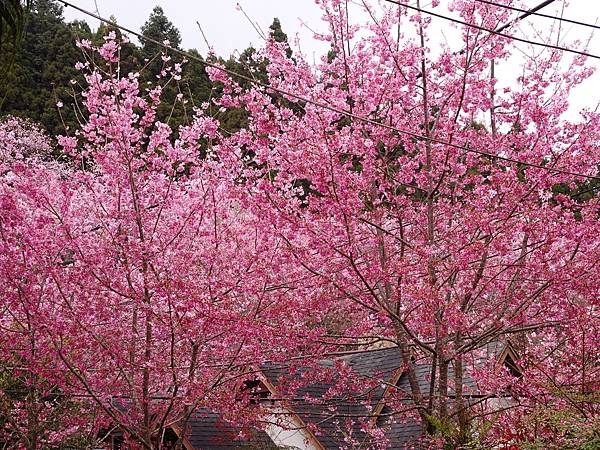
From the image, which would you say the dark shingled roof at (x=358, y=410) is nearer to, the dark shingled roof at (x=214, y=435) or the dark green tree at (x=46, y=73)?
the dark shingled roof at (x=214, y=435)

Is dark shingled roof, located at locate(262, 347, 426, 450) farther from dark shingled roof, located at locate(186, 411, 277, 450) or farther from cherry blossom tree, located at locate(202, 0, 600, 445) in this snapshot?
cherry blossom tree, located at locate(202, 0, 600, 445)

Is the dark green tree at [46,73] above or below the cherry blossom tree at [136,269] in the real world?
above

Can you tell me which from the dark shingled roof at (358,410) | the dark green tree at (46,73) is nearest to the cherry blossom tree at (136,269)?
the dark shingled roof at (358,410)

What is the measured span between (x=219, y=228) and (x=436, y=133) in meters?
2.77

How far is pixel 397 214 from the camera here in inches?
323

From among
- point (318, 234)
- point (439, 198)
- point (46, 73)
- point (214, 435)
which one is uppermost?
point (46, 73)

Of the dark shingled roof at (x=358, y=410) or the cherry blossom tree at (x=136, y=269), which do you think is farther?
the dark shingled roof at (x=358, y=410)

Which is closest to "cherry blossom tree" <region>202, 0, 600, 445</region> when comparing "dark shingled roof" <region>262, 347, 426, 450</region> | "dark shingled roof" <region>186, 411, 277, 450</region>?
"dark shingled roof" <region>262, 347, 426, 450</region>

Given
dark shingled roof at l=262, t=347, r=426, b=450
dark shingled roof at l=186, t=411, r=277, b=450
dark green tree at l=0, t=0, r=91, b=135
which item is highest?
dark green tree at l=0, t=0, r=91, b=135

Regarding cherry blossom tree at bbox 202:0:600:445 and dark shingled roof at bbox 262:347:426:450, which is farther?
dark shingled roof at bbox 262:347:426:450

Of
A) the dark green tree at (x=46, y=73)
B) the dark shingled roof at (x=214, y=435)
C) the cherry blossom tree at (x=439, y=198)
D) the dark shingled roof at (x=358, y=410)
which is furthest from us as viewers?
the dark green tree at (x=46, y=73)

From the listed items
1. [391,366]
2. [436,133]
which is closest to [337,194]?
[436,133]

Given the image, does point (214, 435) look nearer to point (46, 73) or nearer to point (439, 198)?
point (439, 198)

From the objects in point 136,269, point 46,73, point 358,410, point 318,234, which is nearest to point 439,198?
point 318,234
